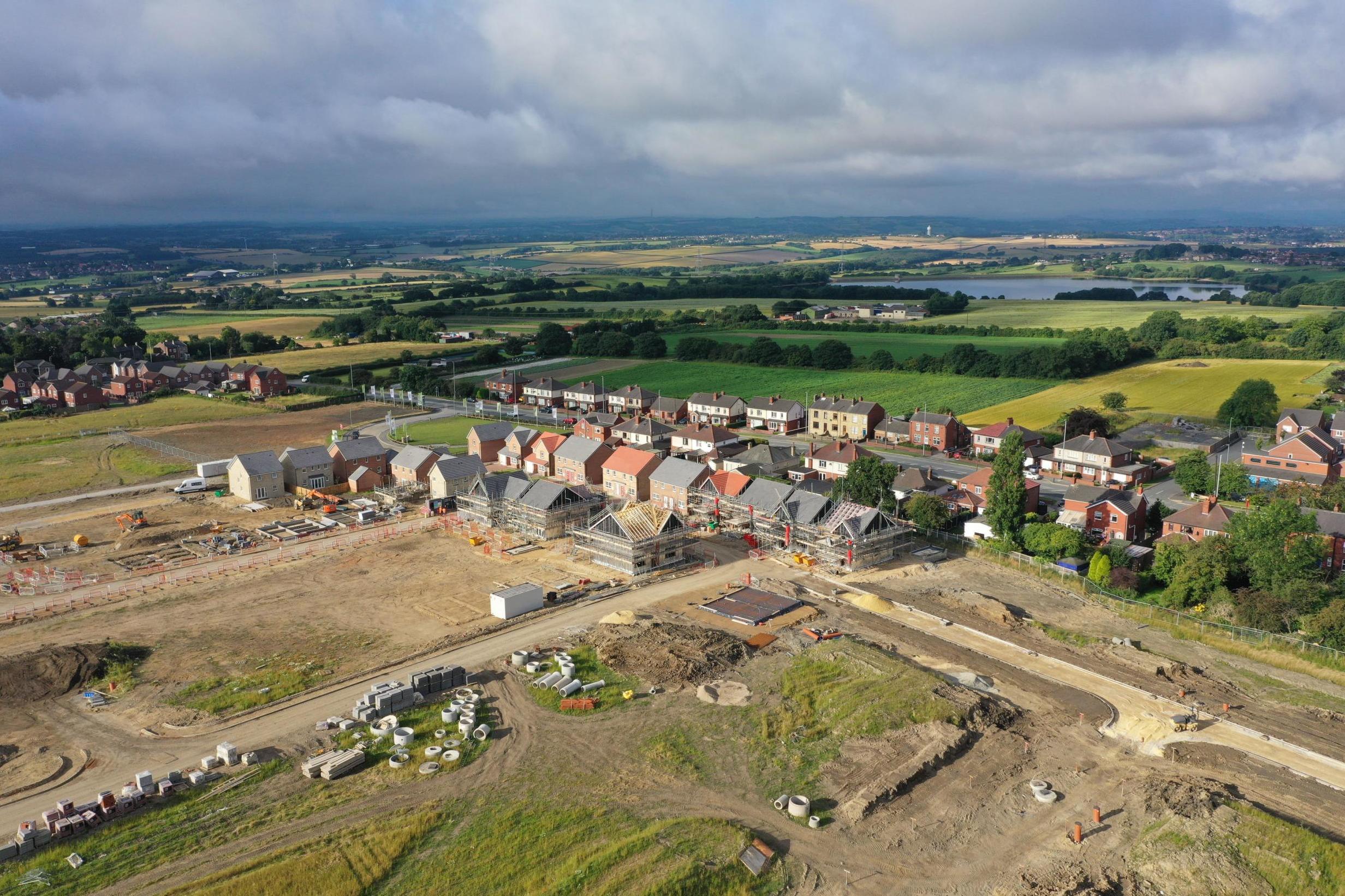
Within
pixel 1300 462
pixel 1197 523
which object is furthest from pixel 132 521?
pixel 1300 462

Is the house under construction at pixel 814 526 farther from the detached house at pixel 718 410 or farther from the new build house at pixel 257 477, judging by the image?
the new build house at pixel 257 477

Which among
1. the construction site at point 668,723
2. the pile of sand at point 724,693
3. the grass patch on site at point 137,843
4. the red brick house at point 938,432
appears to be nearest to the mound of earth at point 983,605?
the construction site at point 668,723

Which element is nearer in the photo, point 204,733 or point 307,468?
point 204,733

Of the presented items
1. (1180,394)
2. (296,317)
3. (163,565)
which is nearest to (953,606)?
(163,565)

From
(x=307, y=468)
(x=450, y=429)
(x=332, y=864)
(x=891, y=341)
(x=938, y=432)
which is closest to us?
(x=332, y=864)

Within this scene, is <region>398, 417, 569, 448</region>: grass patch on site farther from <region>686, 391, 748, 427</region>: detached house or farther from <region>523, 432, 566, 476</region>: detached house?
<region>686, 391, 748, 427</region>: detached house

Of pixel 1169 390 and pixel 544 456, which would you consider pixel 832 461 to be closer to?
pixel 544 456
